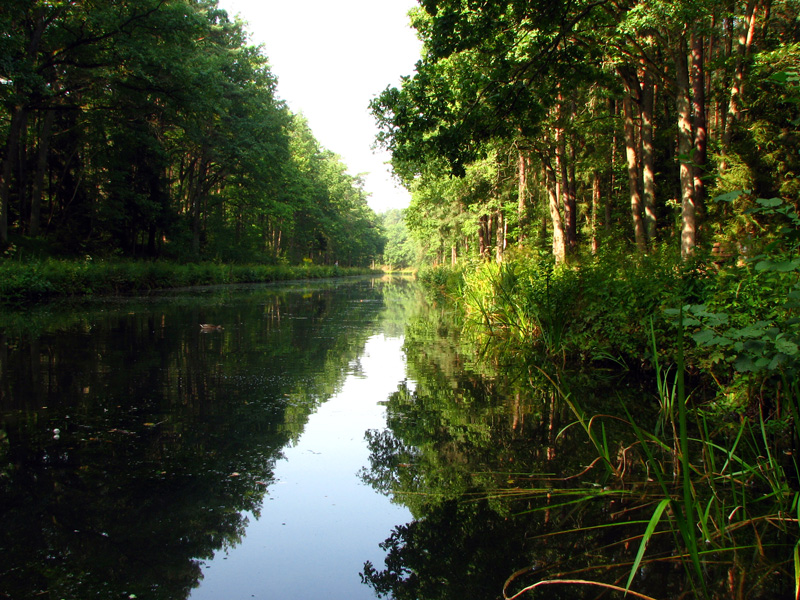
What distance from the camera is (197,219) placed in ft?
113

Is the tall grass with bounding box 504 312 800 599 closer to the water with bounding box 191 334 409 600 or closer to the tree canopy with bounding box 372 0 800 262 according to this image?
the water with bounding box 191 334 409 600

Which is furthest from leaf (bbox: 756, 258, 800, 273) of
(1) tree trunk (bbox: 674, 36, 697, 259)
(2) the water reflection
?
(1) tree trunk (bbox: 674, 36, 697, 259)

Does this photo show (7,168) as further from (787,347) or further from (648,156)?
(787,347)

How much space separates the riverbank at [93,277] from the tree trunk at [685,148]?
17610mm

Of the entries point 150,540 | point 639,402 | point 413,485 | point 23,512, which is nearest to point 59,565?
point 150,540

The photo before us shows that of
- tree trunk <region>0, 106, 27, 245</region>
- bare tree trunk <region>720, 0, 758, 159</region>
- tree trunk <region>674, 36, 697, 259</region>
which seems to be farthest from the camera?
tree trunk <region>0, 106, 27, 245</region>

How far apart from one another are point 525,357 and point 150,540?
6124 millimetres

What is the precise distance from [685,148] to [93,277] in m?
19.7

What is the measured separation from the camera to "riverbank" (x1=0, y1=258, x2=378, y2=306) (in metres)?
16.0

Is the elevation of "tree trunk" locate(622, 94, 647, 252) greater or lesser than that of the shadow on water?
greater

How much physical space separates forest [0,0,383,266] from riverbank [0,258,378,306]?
2109 millimetres

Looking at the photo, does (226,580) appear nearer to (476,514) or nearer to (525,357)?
(476,514)

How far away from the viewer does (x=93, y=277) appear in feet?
65.1

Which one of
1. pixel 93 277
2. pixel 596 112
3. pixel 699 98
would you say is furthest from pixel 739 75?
pixel 93 277
